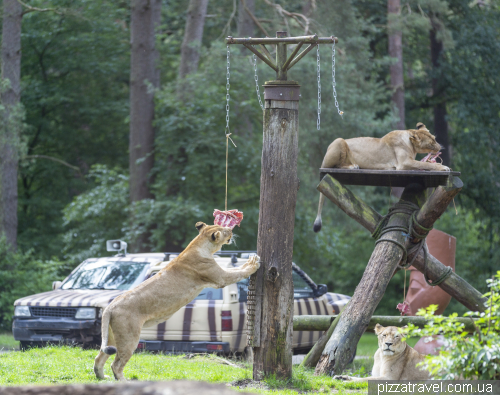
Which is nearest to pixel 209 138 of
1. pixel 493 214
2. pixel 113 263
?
pixel 113 263

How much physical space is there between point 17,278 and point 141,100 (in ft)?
18.5

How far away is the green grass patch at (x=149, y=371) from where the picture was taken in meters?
6.88

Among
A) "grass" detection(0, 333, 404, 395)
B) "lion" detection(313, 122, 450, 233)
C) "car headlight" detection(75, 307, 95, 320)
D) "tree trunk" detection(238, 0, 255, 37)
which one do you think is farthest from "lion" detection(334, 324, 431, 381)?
"tree trunk" detection(238, 0, 255, 37)

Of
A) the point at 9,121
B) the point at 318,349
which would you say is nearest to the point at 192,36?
the point at 9,121

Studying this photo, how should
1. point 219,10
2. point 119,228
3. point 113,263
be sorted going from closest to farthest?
point 113,263
point 119,228
point 219,10

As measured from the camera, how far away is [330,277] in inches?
843

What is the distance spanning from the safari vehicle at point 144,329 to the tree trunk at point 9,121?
7.54m

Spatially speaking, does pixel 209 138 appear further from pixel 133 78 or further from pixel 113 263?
pixel 113 263

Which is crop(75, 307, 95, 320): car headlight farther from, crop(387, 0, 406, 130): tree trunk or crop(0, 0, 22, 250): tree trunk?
crop(387, 0, 406, 130): tree trunk

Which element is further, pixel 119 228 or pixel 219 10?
pixel 219 10

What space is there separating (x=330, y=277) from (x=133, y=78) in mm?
9071

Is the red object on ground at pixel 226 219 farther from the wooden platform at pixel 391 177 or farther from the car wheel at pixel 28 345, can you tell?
the car wheel at pixel 28 345

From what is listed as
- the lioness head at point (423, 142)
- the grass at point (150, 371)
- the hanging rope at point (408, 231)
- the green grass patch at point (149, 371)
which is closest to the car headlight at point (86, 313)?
the grass at point (150, 371)

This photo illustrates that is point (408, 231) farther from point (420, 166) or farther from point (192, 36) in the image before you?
point (192, 36)
